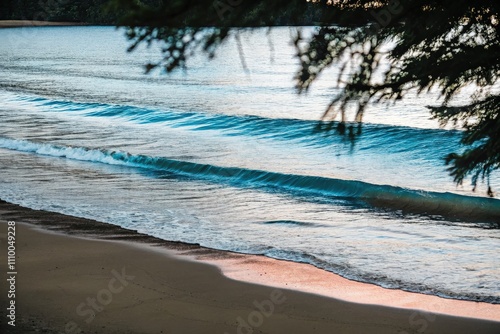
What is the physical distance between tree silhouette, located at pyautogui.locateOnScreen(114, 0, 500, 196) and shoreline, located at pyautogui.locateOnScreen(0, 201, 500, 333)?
199 centimetres

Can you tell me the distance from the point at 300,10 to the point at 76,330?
3.49 m

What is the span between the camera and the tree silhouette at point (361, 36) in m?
5.80

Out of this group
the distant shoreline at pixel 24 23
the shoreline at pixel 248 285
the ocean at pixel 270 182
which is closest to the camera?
the shoreline at pixel 248 285

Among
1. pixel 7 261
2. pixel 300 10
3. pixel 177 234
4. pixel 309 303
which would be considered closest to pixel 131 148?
pixel 177 234

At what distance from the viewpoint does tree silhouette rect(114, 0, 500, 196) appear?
5805mm

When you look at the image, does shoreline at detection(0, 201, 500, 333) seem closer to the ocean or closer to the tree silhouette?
the ocean

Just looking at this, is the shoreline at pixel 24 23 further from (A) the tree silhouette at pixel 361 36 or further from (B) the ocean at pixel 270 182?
(A) the tree silhouette at pixel 361 36

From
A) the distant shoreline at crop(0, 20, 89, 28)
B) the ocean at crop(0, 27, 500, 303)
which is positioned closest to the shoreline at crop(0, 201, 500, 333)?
the ocean at crop(0, 27, 500, 303)

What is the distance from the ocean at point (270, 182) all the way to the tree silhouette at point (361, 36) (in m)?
0.31

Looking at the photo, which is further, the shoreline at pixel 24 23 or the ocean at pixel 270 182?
the shoreline at pixel 24 23

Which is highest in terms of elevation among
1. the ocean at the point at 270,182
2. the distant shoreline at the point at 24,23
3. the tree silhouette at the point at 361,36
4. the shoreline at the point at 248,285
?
the tree silhouette at the point at 361,36

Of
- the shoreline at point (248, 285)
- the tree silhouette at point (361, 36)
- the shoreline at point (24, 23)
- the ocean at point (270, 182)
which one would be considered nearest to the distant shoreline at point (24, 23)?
the shoreline at point (24, 23)

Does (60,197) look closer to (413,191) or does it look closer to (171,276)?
(171,276)

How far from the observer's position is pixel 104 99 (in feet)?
124
